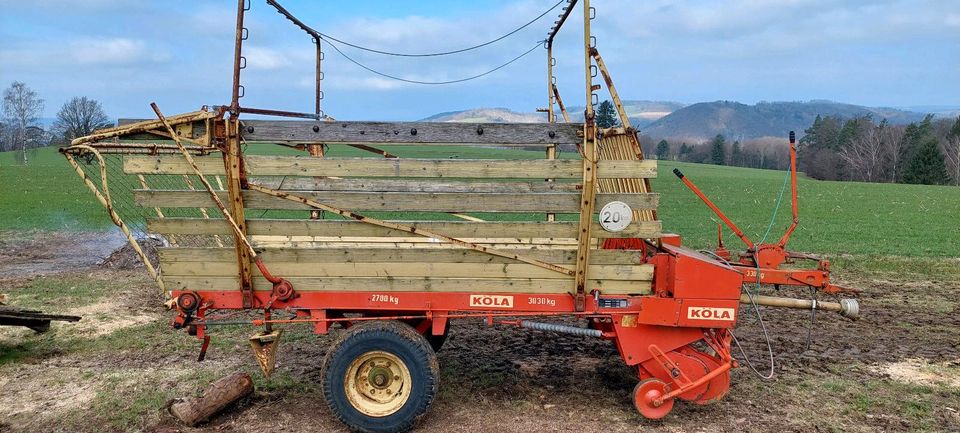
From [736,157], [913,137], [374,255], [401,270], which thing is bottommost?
[401,270]

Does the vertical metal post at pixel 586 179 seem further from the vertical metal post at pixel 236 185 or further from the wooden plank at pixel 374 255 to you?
the vertical metal post at pixel 236 185

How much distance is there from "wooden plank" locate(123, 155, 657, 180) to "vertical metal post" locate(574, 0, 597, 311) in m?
0.09

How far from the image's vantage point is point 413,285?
467cm

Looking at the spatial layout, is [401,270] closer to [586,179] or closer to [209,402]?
[586,179]

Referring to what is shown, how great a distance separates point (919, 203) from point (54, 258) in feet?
105

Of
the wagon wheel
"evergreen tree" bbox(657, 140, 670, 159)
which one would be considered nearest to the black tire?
the wagon wheel

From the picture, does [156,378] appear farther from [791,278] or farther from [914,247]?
[914,247]

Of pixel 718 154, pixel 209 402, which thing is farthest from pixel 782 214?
pixel 718 154

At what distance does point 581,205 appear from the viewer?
444cm

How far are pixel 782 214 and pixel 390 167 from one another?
22.0 meters

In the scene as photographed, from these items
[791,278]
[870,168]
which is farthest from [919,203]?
[870,168]

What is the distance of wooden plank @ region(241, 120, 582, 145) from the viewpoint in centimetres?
441

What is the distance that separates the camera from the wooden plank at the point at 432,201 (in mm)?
4449

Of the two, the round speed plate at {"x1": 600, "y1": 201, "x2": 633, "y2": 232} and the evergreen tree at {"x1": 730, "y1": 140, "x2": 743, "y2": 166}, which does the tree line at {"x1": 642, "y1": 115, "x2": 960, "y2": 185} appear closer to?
the evergreen tree at {"x1": 730, "y1": 140, "x2": 743, "y2": 166}
